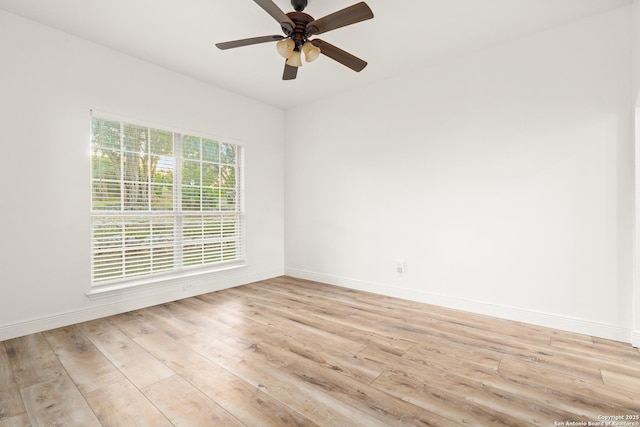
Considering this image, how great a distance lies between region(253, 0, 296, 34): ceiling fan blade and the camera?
6.25 ft

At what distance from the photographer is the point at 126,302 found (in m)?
3.19

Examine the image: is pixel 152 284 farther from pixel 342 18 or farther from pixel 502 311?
pixel 502 311

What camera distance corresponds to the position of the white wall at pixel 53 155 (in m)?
2.55

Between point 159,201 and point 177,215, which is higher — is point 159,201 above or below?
above

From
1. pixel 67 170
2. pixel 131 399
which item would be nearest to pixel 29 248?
pixel 67 170

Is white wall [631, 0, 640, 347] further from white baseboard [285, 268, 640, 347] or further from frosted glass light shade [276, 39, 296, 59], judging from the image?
frosted glass light shade [276, 39, 296, 59]

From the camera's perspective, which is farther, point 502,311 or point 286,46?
point 502,311

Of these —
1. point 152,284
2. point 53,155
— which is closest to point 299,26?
point 53,155

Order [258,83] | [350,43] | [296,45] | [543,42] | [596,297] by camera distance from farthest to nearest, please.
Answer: [258,83] → [350,43] → [543,42] → [596,297] → [296,45]

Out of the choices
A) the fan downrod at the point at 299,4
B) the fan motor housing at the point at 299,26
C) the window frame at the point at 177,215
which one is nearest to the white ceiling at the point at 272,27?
the fan downrod at the point at 299,4

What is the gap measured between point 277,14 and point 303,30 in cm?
29

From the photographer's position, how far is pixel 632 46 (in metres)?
2.43

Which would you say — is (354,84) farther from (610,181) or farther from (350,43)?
(610,181)

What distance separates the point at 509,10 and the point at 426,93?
1106 mm
